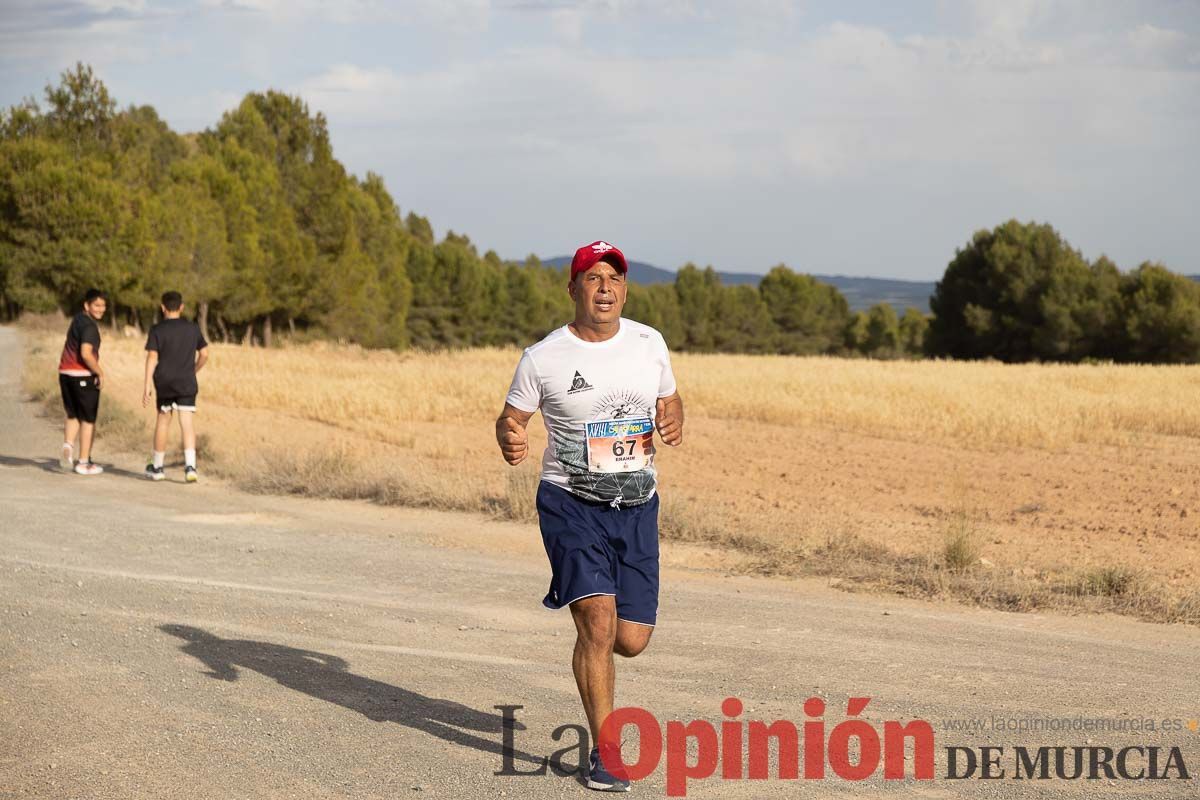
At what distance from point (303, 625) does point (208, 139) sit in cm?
6270

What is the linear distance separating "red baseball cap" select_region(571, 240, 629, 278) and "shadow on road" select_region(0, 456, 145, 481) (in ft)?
35.2

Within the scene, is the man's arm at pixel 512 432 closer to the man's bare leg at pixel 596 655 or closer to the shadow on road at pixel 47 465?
the man's bare leg at pixel 596 655

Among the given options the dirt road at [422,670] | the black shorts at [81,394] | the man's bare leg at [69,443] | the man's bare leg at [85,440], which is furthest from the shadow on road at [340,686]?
the man's bare leg at [69,443]

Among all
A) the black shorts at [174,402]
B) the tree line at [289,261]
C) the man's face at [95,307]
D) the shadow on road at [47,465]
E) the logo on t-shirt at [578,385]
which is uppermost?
the tree line at [289,261]

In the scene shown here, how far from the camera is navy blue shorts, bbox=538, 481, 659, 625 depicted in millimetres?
4910

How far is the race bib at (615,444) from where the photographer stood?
195 inches

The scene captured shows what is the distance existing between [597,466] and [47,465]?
12.4 meters

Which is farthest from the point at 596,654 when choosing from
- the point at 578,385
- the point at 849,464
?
the point at 849,464

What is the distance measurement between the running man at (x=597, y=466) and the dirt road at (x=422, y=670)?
0.56m

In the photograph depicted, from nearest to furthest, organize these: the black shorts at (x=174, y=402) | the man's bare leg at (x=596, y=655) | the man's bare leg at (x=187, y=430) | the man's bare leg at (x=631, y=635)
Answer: the man's bare leg at (x=596, y=655)
the man's bare leg at (x=631, y=635)
the black shorts at (x=174, y=402)
the man's bare leg at (x=187, y=430)

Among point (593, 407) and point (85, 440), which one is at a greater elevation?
point (593, 407)

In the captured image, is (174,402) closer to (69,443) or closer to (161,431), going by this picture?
(161,431)

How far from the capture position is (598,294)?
16.1 ft

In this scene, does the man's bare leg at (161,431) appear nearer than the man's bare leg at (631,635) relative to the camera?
No
